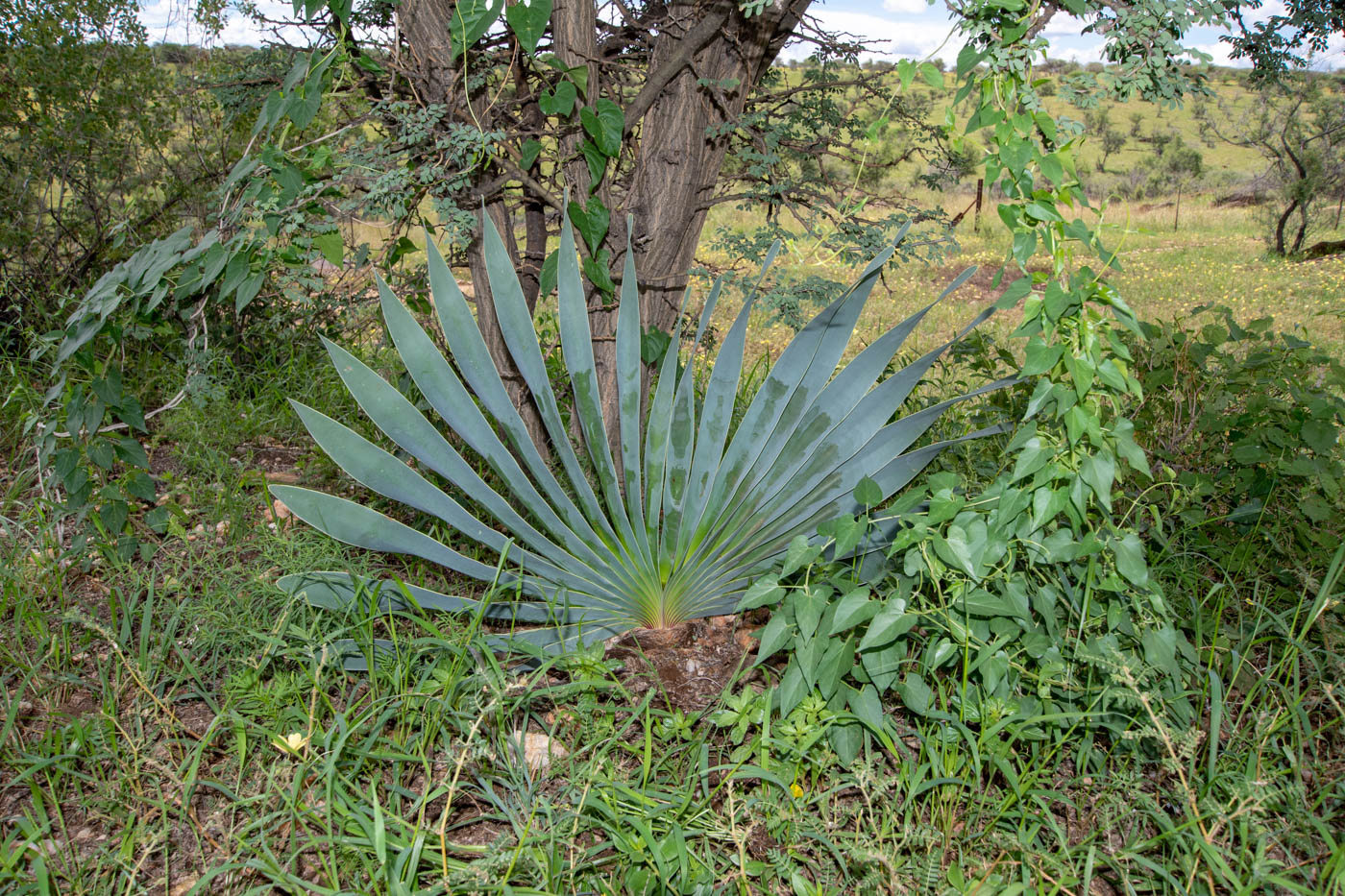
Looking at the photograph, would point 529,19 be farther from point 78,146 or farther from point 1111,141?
point 1111,141

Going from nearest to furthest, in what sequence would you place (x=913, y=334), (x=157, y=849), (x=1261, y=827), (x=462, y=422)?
(x=1261, y=827) < (x=157, y=849) < (x=462, y=422) < (x=913, y=334)

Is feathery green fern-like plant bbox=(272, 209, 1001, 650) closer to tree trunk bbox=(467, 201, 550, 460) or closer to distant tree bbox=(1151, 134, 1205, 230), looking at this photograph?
tree trunk bbox=(467, 201, 550, 460)

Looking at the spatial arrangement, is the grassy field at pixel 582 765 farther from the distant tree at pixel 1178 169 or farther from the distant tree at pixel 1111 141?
the distant tree at pixel 1111 141

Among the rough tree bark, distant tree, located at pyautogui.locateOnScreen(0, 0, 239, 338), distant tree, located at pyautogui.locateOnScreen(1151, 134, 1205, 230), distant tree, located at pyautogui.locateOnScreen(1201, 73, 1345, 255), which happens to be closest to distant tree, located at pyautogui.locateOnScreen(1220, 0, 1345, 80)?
the rough tree bark

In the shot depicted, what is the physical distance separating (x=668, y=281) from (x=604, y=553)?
0.91m

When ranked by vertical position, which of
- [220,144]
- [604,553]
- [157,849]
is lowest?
[157,849]

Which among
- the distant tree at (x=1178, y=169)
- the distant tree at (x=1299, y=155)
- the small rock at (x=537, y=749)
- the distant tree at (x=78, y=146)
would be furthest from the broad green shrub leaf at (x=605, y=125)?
the distant tree at (x=1178, y=169)

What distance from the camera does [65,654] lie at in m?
1.93

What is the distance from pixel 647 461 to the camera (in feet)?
6.37

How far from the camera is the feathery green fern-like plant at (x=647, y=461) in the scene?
188cm

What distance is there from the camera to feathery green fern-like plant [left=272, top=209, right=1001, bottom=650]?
1881 millimetres

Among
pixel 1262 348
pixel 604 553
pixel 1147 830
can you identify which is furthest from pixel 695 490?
pixel 1262 348

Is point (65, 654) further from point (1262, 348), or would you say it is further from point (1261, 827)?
point (1262, 348)

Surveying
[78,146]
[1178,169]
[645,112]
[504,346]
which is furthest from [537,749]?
[1178,169]
